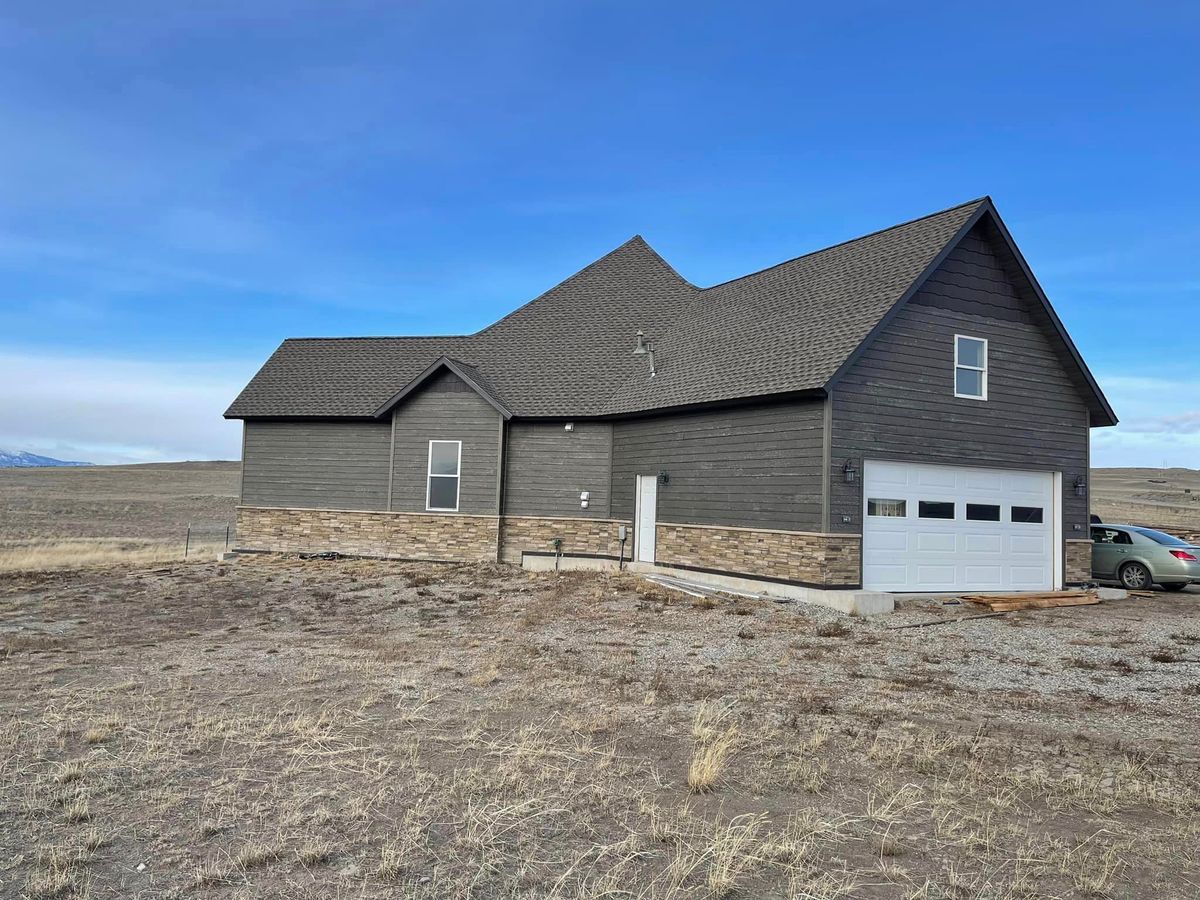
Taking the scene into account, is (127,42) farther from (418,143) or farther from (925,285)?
(925,285)

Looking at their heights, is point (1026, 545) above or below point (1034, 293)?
below

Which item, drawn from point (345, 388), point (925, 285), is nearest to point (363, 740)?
point (925, 285)

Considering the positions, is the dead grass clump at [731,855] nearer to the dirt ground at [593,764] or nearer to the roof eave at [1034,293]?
the dirt ground at [593,764]

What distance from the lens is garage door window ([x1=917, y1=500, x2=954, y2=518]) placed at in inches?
610

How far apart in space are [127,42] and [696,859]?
17318 mm

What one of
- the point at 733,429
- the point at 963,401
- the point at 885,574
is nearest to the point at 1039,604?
the point at 885,574

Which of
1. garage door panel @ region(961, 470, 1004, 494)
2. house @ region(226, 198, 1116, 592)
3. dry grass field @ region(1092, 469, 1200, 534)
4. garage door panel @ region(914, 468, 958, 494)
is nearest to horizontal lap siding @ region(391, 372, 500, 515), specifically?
house @ region(226, 198, 1116, 592)

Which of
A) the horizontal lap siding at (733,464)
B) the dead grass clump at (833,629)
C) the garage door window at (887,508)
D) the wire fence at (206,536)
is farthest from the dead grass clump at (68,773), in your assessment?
the wire fence at (206,536)

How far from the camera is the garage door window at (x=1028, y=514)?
1664 centimetres

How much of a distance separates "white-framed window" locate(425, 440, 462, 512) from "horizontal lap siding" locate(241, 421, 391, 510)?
1.39 metres

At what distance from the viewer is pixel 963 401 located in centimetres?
1598

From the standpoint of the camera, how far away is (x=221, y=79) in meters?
16.7

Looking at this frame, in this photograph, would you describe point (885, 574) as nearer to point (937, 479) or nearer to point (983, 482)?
point (937, 479)

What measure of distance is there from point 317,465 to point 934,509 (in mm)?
15238
